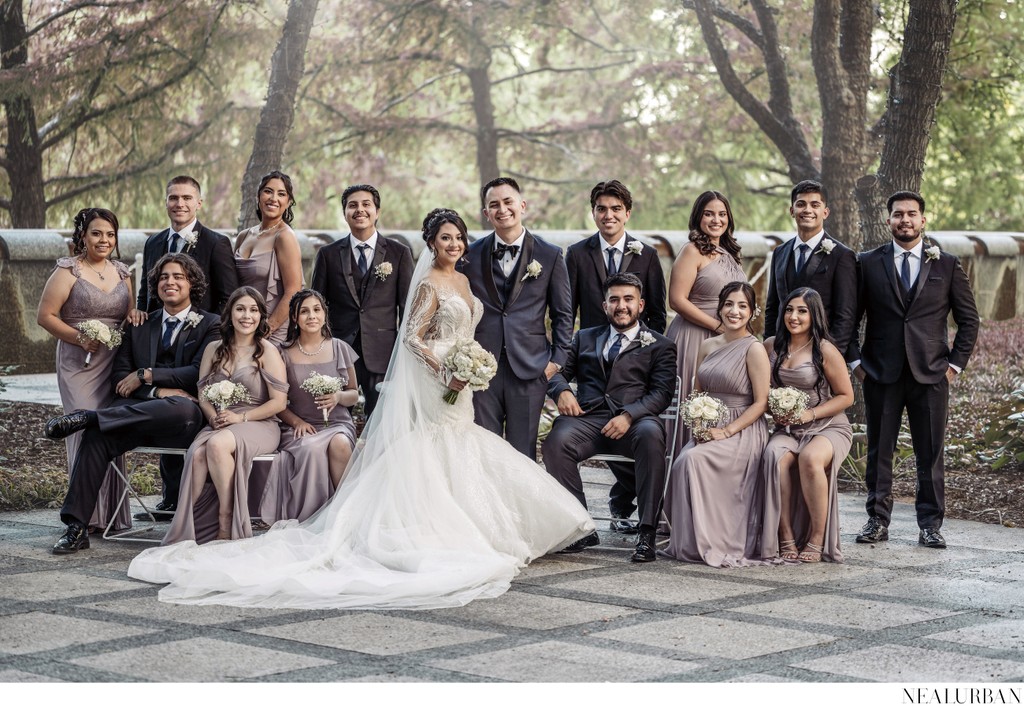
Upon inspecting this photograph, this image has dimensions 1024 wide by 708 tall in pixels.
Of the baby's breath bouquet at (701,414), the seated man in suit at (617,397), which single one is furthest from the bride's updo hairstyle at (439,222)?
the baby's breath bouquet at (701,414)

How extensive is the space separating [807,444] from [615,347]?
1.06 m

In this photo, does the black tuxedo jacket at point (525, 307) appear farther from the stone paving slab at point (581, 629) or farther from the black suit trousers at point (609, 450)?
the stone paving slab at point (581, 629)

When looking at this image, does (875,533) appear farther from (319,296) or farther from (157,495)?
(157,495)

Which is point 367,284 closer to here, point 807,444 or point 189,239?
point 189,239

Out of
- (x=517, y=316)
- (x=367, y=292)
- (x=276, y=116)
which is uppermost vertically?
(x=276, y=116)

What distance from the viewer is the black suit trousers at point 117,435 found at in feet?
22.1

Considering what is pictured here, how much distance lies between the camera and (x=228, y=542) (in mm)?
6332

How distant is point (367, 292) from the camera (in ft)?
24.3

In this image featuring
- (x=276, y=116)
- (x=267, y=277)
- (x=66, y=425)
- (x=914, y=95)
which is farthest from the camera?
(x=276, y=116)

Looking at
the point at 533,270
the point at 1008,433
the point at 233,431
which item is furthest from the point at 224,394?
the point at 1008,433

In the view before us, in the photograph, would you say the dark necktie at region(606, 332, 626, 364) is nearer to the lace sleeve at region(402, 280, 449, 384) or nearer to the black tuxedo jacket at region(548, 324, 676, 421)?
the black tuxedo jacket at region(548, 324, 676, 421)

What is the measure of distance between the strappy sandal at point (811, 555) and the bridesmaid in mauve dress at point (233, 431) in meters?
2.62

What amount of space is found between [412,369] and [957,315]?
2.73 m

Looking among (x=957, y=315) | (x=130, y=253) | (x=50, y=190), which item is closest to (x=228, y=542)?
(x=957, y=315)
